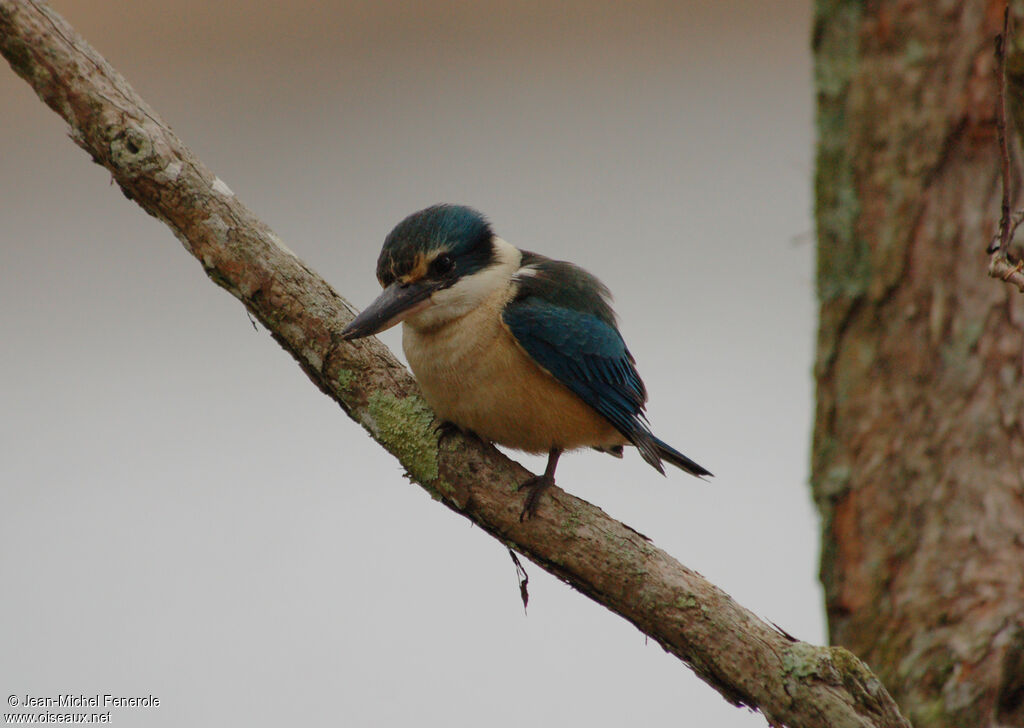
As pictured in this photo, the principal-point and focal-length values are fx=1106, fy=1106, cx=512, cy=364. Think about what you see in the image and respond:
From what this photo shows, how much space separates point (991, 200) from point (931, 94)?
14.6 inches

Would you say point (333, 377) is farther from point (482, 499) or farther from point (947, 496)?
point (947, 496)

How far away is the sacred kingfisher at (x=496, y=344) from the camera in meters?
2.69

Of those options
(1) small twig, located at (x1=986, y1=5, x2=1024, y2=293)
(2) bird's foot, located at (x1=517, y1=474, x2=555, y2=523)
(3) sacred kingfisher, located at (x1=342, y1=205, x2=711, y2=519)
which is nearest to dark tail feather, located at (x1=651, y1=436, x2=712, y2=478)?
(3) sacred kingfisher, located at (x1=342, y1=205, x2=711, y2=519)

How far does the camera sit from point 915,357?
10.6 feet

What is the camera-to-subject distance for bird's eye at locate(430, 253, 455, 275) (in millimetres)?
2795

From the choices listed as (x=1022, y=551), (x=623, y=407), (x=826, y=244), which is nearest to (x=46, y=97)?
(x=623, y=407)

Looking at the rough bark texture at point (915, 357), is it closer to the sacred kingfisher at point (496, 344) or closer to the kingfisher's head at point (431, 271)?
the sacred kingfisher at point (496, 344)

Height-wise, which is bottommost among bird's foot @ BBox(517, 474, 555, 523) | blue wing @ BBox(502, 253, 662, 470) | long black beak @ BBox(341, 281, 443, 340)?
bird's foot @ BBox(517, 474, 555, 523)

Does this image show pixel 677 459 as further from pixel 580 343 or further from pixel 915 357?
pixel 915 357

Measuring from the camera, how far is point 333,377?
2617mm

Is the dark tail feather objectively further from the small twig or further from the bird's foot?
the small twig

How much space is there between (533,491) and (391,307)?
57 centimetres

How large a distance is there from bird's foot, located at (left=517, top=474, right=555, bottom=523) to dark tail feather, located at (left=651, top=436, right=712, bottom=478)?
1.60 ft

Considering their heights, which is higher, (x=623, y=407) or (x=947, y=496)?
(x=947, y=496)
